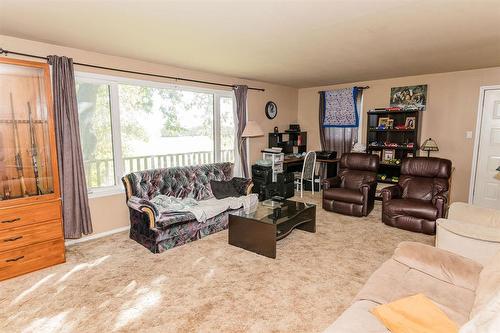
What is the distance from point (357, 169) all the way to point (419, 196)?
1.12 metres

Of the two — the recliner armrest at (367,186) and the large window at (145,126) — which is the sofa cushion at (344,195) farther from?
the large window at (145,126)

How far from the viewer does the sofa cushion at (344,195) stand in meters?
4.52

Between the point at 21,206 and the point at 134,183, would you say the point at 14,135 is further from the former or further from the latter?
the point at 134,183

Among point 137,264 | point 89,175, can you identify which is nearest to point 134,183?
point 89,175

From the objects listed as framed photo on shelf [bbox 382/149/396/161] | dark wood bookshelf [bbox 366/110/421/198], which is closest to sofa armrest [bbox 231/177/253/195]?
dark wood bookshelf [bbox 366/110/421/198]

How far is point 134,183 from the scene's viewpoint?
12.1 ft

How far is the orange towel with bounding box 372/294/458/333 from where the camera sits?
1372mm

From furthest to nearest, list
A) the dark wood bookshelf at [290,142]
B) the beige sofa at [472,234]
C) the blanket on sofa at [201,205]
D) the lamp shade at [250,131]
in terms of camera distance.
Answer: the dark wood bookshelf at [290,142] < the lamp shade at [250,131] < the blanket on sofa at [201,205] < the beige sofa at [472,234]

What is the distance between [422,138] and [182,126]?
4.46 meters

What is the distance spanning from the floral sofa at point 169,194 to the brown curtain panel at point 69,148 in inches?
21.3

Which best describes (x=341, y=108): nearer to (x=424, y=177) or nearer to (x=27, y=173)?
(x=424, y=177)

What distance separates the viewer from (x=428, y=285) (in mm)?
1828

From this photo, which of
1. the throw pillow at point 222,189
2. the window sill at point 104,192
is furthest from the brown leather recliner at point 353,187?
the window sill at point 104,192

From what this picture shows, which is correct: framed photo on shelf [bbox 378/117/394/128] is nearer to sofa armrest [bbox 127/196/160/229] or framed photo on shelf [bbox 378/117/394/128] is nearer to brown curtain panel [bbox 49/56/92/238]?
sofa armrest [bbox 127/196/160/229]
